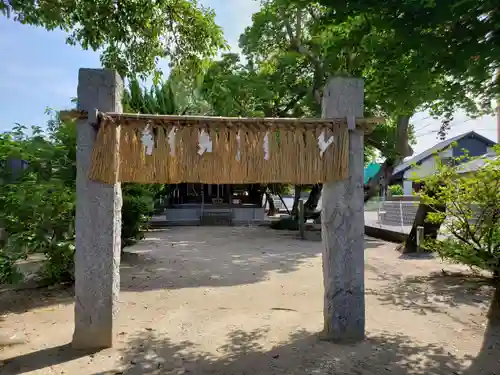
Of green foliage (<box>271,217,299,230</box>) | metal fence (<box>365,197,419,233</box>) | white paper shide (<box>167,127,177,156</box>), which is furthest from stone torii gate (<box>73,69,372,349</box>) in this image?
green foliage (<box>271,217,299,230</box>)

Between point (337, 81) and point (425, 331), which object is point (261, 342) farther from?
point (337, 81)

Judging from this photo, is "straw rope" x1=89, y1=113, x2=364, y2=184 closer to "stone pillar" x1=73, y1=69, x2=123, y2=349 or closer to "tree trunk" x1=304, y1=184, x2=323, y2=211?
"stone pillar" x1=73, y1=69, x2=123, y2=349

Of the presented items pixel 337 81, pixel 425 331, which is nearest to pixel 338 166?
pixel 337 81

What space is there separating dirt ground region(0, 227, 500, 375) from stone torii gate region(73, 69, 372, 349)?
0.82 ft

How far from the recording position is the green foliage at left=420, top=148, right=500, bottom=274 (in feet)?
15.3

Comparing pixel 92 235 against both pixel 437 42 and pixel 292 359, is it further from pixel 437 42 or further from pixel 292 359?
pixel 437 42

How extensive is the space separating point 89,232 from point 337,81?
9.47 ft

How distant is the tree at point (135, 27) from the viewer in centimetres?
502

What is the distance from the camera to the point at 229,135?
12.0 ft

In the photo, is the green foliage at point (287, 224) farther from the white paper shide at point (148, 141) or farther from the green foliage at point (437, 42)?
the white paper shide at point (148, 141)

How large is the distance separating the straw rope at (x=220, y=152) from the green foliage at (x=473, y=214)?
7.83 ft

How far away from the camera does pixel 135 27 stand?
17.8 feet

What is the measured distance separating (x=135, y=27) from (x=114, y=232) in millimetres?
3376

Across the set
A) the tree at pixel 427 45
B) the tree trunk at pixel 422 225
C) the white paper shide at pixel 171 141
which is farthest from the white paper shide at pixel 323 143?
the tree trunk at pixel 422 225
